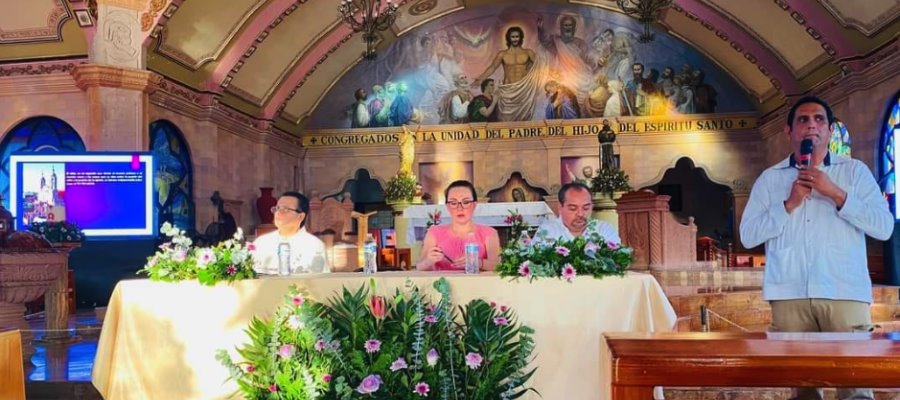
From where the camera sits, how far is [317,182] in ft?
65.5

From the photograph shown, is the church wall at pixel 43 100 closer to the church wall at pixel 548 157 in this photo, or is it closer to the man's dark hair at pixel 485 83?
the church wall at pixel 548 157

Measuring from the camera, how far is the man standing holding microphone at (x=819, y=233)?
106 inches

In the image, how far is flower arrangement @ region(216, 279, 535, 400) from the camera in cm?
318

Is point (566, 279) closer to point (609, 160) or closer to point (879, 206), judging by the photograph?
point (879, 206)

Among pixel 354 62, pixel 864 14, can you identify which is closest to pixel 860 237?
pixel 864 14

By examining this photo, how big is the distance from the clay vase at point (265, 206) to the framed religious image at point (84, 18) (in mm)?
6289

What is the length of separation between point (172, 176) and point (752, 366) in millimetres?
13065

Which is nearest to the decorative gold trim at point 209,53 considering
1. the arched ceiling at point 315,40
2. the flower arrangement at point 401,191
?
the arched ceiling at point 315,40

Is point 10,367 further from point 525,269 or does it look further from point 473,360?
point 525,269

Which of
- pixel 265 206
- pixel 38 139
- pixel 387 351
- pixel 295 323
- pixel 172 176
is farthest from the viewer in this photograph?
pixel 265 206

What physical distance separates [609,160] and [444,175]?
20.7 feet

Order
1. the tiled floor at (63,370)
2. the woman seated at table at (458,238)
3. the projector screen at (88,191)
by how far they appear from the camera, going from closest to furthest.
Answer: the woman seated at table at (458,238) → the tiled floor at (63,370) → the projector screen at (88,191)

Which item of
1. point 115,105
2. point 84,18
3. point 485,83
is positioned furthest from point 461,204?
point 485,83

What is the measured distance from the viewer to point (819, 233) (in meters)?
2.78
